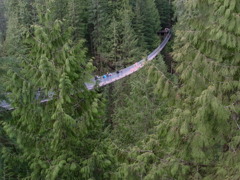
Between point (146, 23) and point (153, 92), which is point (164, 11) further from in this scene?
point (153, 92)

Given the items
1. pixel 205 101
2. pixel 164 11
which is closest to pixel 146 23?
pixel 164 11

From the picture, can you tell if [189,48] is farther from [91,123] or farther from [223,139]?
[91,123]

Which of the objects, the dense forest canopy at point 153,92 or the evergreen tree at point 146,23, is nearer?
the dense forest canopy at point 153,92

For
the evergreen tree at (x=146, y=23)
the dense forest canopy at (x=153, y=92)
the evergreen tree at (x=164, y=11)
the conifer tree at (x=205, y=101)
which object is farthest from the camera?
the evergreen tree at (x=164, y=11)

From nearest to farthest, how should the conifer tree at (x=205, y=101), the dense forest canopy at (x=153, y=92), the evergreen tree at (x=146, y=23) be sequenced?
the conifer tree at (x=205, y=101) < the dense forest canopy at (x=153, y=92) < the evergreen tree at (x=146, y=23)

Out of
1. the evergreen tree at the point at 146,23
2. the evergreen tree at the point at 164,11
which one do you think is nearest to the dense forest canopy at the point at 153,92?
the evergreen tree at the point at 146,23

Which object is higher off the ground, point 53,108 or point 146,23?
point 53,108

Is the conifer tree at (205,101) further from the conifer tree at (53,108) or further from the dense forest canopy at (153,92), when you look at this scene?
the conifer tree at (53,108)

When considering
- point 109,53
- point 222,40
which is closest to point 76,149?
point 222,40

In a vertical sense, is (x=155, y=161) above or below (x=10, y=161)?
above

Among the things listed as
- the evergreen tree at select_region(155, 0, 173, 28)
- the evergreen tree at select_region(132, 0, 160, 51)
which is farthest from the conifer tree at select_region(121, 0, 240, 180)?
the evergreen tree at select_region(155, 0, 173, 28)

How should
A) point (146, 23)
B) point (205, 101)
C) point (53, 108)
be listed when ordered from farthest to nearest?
point (146, 23) → point (53, 108) → point (205, 101)
